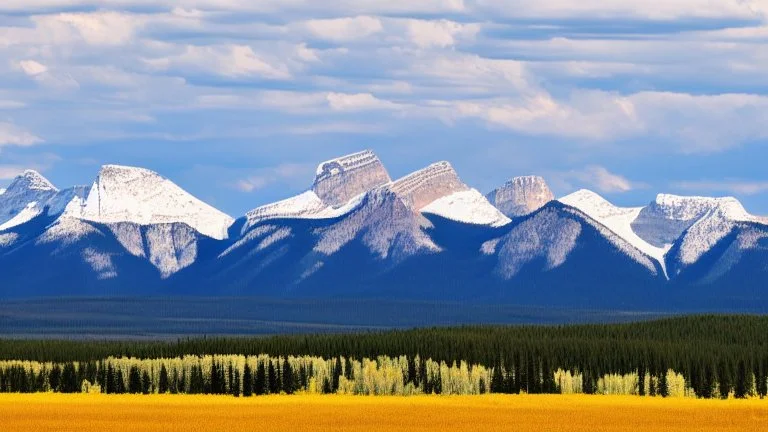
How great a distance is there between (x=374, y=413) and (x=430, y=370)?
3974 cm

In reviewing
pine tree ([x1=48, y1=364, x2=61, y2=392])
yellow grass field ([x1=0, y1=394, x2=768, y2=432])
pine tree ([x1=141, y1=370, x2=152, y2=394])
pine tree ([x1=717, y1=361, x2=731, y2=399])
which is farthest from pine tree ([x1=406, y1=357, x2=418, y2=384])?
pine tree ([x1=48, y1=364, x2=61, y2=392])

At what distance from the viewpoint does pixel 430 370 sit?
529ft

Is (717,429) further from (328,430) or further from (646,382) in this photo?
(646,382)

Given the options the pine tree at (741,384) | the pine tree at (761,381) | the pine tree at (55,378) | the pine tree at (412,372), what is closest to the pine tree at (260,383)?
the pine tree at (412,372)

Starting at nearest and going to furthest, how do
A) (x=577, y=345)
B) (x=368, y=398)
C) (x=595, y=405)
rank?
1. (x=595, y=405)
2. (x=368, y=398)
3. (x=577, y=345)

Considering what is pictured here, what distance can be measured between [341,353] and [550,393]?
98.5 ft

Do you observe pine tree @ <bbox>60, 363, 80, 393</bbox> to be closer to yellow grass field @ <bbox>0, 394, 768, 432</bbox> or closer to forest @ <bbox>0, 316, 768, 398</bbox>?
forest @ <bbox>0, 316, 768, 398</bbox>

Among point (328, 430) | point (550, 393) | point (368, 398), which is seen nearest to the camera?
point (328, 430)

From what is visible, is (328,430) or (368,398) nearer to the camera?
(328,430)

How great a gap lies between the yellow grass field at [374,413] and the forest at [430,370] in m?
9.21

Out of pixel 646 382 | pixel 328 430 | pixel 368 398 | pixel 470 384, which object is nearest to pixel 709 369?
pixel 646 382

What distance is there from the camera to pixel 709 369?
156625mm

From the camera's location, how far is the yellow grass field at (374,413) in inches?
4313

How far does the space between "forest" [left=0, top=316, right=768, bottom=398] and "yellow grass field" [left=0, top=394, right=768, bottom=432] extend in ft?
30.2
